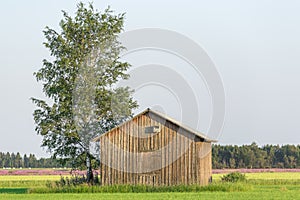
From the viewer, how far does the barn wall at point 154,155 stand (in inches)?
1820

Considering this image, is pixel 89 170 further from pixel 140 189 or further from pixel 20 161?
pixel 20 161

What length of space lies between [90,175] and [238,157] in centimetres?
9210

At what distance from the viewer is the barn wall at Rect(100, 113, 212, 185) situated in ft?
152

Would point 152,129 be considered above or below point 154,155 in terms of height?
above

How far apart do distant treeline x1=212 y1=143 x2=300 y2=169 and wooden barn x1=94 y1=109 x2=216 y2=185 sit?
87.9 m

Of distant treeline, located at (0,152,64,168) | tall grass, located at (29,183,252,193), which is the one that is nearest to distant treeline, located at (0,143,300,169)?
distant treeline, located at (0,152,64,168)

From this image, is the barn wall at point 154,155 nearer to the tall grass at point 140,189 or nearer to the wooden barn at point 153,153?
the wooden barn at point 153,153

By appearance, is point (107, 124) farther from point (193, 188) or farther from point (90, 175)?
point (193, 188)

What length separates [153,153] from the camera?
47.1 meters

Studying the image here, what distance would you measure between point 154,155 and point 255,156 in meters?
94.6

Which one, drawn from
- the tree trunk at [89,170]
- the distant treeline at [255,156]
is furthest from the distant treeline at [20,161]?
the tree trunk at [89,170]

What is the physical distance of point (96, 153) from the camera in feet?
169

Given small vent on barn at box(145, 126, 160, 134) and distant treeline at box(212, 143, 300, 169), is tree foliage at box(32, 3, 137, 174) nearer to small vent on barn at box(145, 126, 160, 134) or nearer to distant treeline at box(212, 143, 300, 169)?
small vent on barn at box(145, 126, 160, 134)

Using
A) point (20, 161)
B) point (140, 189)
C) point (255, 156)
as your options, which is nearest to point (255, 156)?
point (255, 156)
